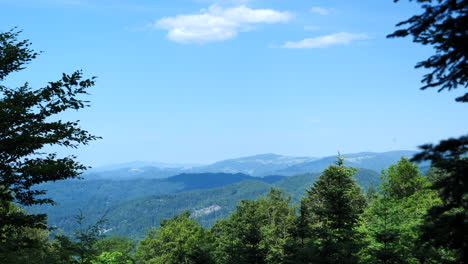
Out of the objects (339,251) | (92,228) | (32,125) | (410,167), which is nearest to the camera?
(32,125)

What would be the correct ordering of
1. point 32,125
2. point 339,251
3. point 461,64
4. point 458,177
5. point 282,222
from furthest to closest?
point 282,222 → point 339,251 → point 32,125 → point 461,64 → point 458,177

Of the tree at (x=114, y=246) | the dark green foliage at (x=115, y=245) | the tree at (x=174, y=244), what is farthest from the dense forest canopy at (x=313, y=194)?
the tree at (x=174, y=244)

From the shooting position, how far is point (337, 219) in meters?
25.3

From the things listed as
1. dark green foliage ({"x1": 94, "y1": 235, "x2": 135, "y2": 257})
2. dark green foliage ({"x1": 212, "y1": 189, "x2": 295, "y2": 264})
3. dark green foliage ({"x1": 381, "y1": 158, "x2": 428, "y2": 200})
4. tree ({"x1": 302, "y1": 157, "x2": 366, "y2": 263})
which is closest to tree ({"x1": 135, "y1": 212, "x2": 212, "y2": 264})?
dark green foliage ({"x1": 212, "y1": 189, "x2": 295, "y2": 264})

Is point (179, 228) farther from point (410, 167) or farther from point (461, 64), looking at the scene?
point (461, 64)

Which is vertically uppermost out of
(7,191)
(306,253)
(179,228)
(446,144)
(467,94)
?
(467,94)

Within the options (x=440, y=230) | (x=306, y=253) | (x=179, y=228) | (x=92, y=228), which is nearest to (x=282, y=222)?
(x=179, y=228)

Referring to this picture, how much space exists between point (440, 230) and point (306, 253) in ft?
60.6

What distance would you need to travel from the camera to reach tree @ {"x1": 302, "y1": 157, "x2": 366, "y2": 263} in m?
23.7

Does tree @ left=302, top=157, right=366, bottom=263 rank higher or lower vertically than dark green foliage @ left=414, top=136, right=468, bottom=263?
lower

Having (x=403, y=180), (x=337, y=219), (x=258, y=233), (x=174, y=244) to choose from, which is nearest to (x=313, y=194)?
(x=258, y=233)

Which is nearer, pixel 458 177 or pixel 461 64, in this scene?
pixel 458 177

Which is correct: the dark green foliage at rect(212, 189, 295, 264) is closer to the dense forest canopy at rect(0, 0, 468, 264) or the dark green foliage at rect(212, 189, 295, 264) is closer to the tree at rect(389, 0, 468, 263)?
the dense forest canopy at rect(0, 0, 468, 264)

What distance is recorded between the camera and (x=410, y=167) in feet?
165
